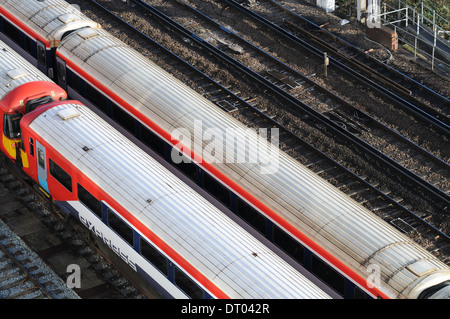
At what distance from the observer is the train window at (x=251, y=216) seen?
2055cm

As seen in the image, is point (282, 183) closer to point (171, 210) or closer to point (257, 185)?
point (257, 185)

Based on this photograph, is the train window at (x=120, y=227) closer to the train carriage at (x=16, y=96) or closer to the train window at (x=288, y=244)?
the train window at (x=288, y=244)

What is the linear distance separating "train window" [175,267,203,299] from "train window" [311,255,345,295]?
3014 mm

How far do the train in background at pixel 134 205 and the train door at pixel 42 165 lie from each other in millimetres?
33

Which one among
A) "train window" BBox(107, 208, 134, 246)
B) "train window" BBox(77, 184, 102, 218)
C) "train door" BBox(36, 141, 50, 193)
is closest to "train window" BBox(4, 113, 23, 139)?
"train door" BBox(36, 141, 50, 193)

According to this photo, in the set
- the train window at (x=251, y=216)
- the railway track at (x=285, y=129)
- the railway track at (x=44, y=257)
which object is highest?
the train window at (x=251, y=216)

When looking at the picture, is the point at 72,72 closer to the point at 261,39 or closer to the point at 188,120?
the point at 188,120

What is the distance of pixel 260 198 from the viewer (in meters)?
20.4

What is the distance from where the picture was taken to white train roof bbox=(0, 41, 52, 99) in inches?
952

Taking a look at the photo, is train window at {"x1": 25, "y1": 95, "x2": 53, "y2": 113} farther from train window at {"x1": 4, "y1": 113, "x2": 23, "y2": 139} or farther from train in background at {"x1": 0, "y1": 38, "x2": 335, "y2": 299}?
train window at {"x1": 4, "y1": 113, "x2": 23, "y2": 139}

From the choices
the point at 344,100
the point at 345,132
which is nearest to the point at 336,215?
the point at 345,132

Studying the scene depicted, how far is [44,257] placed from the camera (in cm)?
2252

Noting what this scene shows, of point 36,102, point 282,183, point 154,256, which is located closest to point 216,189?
point 282,183

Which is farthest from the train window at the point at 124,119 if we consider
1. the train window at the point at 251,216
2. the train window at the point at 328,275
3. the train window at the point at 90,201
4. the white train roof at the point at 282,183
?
the train window at the point at 328,275
